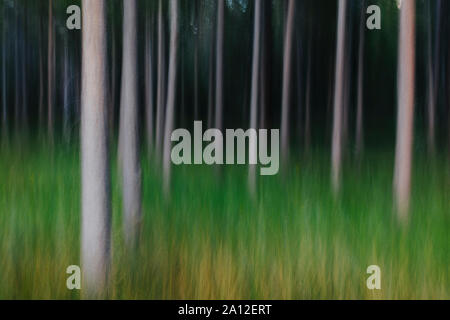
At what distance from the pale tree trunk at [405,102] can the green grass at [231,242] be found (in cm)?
31

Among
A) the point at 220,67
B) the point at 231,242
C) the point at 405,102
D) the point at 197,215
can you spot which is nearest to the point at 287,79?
the point at 220,67

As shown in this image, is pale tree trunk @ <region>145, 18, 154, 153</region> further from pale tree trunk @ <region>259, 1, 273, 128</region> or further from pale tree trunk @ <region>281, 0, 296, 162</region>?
pale tree trunk @ <region>259, 1, 273, 128</region>

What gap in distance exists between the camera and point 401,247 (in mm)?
5160

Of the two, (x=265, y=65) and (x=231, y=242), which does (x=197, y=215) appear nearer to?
(x=231, y=242)

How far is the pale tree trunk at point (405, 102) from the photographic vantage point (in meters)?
6.13

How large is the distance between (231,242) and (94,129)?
1.85 metres

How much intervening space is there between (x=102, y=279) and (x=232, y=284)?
3.61 ft

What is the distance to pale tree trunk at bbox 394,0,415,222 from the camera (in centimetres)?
613

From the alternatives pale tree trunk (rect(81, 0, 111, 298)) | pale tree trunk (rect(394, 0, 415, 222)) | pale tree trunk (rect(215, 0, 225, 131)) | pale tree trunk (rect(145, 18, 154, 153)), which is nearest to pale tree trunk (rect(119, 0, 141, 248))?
pale tree trunk (rect(81, 0, 111, 298))

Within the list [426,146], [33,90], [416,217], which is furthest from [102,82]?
[33,90]

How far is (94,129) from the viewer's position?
389 centimetres

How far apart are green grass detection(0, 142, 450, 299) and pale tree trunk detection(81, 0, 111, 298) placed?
52cm

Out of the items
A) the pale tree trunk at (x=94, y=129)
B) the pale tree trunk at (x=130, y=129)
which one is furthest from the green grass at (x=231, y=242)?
the pale tree trunk at (x=94, y=129)

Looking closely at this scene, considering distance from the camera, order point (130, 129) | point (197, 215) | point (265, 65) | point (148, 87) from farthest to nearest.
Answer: point (148, 87)
point (265, 65)
point (130, 129)
point (197, 215)
